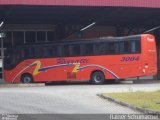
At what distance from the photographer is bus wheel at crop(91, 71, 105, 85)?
3225 centimetres

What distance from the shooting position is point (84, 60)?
32.6 meters

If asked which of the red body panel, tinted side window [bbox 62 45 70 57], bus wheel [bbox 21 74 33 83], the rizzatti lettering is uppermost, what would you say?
the red body panel

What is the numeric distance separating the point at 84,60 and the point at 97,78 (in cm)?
143

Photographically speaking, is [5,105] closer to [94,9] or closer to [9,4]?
[9,4]

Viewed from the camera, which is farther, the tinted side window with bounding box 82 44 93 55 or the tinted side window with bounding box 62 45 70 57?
the tinted side window with bounding box 62 45 70 57

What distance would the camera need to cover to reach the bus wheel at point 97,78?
32.2m

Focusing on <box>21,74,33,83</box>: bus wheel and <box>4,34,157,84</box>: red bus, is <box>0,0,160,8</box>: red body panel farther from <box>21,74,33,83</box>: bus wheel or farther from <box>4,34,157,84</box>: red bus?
<box>21,74,33,83</box>: bus wheel

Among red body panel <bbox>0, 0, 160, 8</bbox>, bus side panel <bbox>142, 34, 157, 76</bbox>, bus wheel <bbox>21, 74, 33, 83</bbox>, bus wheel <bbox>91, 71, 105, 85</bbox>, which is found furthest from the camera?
bus wheel <bbox>21, 74, 33, 83</bbox>

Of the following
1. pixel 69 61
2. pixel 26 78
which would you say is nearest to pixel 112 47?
pixel 69 61

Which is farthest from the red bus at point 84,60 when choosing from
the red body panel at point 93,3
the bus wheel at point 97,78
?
the red body panel at point 93,3

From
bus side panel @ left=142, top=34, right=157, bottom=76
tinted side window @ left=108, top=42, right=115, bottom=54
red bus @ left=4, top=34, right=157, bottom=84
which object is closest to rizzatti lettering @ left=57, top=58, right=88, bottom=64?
red bus @ left=4, top=34, right=157, bottom=84

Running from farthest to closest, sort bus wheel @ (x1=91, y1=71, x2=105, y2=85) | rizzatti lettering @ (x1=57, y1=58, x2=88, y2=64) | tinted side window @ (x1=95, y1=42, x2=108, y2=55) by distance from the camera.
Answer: rizzatti lettering @ (x1=57, y1=58, x2=88, y2=64), bus wheel @ (x1=91, y1=71, x2=105, y2=85), tinted side window @ (x1=95, y1=42, x2=108, y2=55)

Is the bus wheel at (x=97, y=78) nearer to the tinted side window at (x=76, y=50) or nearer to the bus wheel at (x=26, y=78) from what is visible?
the tinted side window at (x=76, y=50)

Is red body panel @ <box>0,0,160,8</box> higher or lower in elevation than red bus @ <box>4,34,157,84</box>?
higher
